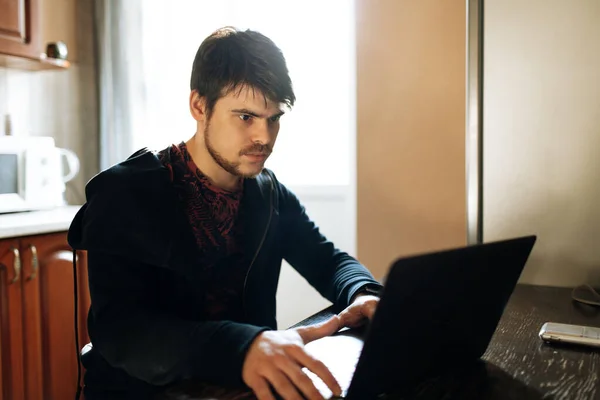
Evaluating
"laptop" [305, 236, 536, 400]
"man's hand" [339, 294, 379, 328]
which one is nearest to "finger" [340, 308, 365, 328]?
"man's hand" [339, 294, 379, 328]

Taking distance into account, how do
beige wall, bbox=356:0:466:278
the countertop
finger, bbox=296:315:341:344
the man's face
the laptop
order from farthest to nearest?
the countertop < beige wall, bbox=356:0:466:278 < the man's face < finger, bbox=296:315:341:344 < the laptop

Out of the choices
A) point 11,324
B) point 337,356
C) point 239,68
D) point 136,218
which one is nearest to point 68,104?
point 11,324

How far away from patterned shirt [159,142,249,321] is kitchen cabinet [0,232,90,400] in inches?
42.1

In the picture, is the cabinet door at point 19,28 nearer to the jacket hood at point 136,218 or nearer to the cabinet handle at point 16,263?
the cabinet handle at point 16,263

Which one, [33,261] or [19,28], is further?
[19,28]

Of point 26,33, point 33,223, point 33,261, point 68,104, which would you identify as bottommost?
point 33,261

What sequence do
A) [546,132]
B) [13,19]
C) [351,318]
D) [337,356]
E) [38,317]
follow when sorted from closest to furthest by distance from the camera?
[337,356] → [351,318] → [546,132] → [38,317] → [13,19]

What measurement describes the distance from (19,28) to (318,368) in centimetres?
208

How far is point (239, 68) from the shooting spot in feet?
3.50

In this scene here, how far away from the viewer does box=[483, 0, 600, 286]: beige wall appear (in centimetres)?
122

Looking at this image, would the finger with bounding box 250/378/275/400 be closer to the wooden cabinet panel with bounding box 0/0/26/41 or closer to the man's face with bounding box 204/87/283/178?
the man's face with bounding box 204/87/283/178

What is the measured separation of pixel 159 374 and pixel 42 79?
2306 mm

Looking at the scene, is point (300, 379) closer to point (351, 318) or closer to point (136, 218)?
point (351, 318)

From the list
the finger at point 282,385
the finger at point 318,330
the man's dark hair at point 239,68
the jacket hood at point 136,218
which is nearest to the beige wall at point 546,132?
the man's dark hair at point 239,68
